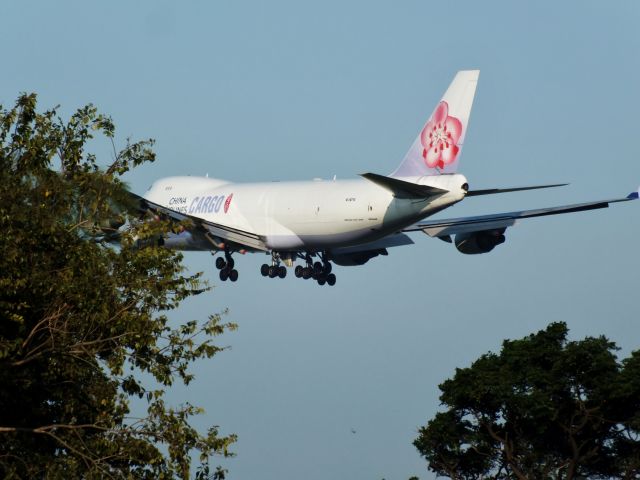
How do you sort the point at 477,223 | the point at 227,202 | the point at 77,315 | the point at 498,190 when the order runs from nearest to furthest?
the point at 77,315, the point at 498,190, the point at 477,223, the point at 227,202

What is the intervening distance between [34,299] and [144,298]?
7.87 feet

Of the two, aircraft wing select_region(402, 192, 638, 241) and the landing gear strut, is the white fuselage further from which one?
aircraft wing select_region(402, 192, 638, 241)

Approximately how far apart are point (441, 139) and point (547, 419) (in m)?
16.4

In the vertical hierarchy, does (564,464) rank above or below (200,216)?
below

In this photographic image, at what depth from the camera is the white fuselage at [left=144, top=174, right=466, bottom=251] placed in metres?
62.7

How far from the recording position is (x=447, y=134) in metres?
63.2

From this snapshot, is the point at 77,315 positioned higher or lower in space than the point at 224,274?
lower

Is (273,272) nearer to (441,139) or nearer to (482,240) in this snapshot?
(482,240)

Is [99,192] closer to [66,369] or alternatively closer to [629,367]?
[66,369]

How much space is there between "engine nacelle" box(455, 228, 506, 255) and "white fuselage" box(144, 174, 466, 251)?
6472mm

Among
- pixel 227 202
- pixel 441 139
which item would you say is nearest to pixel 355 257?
pixel 227 202

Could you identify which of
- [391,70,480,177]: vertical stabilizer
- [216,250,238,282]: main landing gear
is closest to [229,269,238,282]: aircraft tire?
[216,250,238,282]: main landing gear

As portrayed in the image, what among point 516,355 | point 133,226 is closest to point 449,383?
point 516,355

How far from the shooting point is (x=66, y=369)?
31.5m
